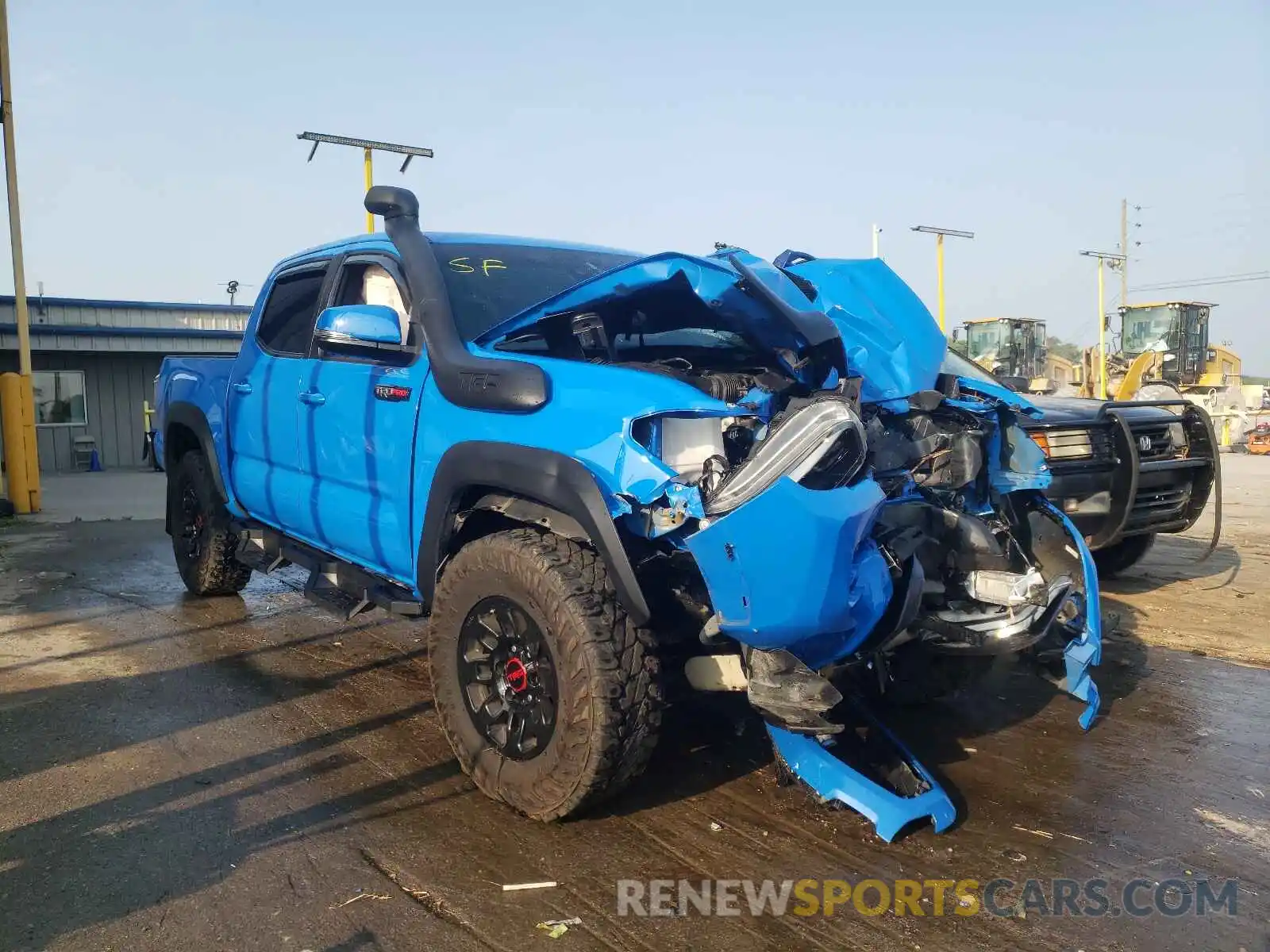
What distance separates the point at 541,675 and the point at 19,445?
11.0 metres

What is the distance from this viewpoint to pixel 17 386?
11.7 metres

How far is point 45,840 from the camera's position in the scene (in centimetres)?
318

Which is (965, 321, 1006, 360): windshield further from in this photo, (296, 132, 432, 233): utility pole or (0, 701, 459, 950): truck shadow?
(0, 701, 459, 950): truck shadow

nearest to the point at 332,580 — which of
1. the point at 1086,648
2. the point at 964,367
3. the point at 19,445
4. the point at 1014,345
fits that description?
the point at 1086,648

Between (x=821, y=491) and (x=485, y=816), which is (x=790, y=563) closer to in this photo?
(x=821, y=491)

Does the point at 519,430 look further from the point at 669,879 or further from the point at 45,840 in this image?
the point at 45,840

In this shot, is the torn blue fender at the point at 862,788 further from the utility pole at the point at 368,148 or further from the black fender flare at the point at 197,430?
the utility pole at the point at 368,148

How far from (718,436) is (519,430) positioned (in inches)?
27.6

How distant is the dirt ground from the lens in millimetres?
2705

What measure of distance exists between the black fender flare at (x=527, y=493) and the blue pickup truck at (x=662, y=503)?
0.01 m

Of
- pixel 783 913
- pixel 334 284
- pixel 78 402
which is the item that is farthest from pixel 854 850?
pixel 78 402

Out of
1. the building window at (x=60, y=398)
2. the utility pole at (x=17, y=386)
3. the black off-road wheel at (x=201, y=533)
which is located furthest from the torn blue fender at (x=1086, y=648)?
the building window at (x=60, y=398)

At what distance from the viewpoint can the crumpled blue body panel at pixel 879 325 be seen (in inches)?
138

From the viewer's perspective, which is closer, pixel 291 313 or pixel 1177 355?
pixel 291 313
